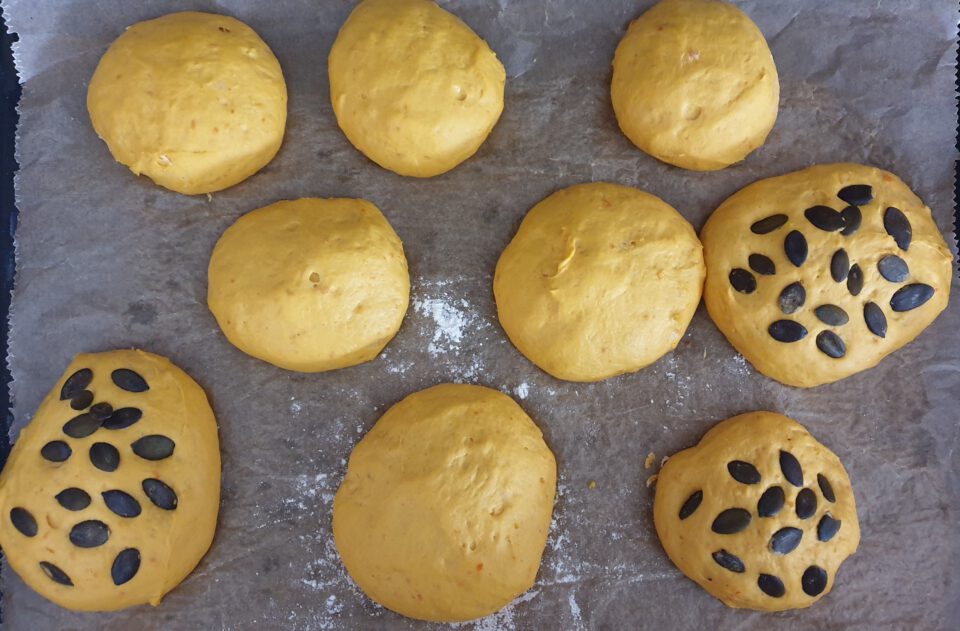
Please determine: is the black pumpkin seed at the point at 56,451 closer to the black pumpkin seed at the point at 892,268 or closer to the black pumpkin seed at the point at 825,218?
the black pumpkin seed at the point at 825,218

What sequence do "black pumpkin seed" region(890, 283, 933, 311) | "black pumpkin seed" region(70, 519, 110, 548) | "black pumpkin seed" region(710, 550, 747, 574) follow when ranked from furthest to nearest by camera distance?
"black pumpkin seed" region(890, 283, 933, 311) < "black pumpkin seed" region(710, 550, 747, 574) < "black pumpkin seed" region(70, 519, 110, 548)

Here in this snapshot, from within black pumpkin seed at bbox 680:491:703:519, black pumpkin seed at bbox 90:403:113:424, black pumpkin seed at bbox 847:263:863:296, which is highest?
black pumpkin seed at bbox 847:263:863:296

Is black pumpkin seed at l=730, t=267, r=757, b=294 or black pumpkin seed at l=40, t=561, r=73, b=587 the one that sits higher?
black pumpkin seed at l=730, t=267, r=757, b=294

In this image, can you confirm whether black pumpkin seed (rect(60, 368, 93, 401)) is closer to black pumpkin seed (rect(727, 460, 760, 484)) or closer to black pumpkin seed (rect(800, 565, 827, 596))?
black pumpkin seed (rect(727, 460, 760, 484))

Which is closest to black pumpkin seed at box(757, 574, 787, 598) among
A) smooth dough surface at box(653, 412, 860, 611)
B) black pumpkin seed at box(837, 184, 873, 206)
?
smooth dough surface at box(653, 412, 860, 611)

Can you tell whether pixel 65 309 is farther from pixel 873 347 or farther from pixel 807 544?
pixel 873 347

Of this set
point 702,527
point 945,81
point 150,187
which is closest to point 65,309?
point 150,187

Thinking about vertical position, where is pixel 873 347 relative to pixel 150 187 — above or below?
below

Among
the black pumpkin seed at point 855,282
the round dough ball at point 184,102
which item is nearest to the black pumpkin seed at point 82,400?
the round dough ball at point 184,102
